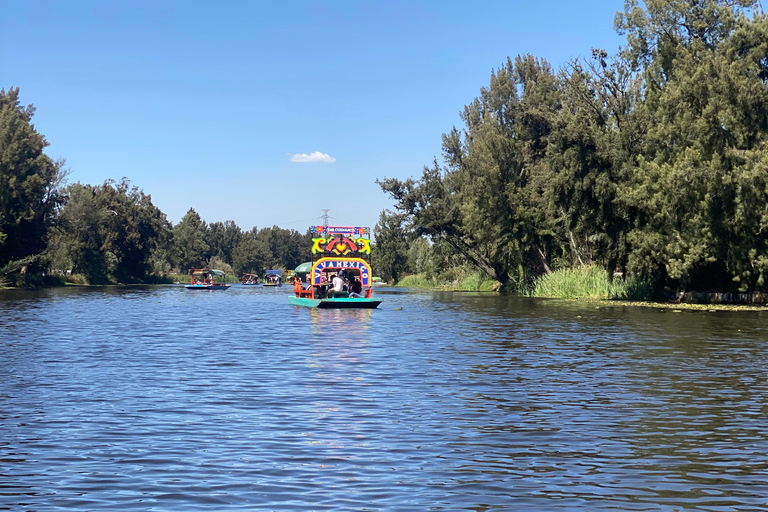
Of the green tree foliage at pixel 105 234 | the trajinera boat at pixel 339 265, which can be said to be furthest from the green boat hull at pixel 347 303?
the green tree foliage at pixel 105 234

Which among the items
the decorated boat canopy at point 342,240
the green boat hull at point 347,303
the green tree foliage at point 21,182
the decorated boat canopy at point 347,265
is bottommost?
the green boat hull at point 347,303

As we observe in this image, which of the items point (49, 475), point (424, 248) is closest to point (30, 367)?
point (49, 475)

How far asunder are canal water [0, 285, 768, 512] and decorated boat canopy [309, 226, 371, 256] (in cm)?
2418

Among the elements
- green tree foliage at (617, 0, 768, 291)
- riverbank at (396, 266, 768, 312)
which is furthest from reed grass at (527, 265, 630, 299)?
green tree foliage at (617, 0, 768, 291)

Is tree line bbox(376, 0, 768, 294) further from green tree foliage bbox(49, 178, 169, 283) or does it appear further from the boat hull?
green tree foliage bbox(49, 178, 169, 283)

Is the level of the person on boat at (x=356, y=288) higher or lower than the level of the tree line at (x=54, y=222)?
lower

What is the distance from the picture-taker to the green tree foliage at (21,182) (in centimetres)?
10356

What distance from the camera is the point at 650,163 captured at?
5994 cm

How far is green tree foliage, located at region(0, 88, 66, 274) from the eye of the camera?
104 meters

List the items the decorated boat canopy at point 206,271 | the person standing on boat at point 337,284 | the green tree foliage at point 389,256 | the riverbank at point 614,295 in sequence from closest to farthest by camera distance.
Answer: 1. the person standing on boat at point 337,284
2. the riverbank at point 614,295
3. the decorated boat canopy at point 206,271
4. the green tree foliage at point 389,256

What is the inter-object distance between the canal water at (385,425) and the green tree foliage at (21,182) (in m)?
79.2

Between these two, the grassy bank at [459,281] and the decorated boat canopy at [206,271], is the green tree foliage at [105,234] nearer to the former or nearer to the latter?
the decorated boat canopy at [206,271]

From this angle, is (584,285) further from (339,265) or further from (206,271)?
(206,271)

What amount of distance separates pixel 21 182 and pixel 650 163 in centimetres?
8020
